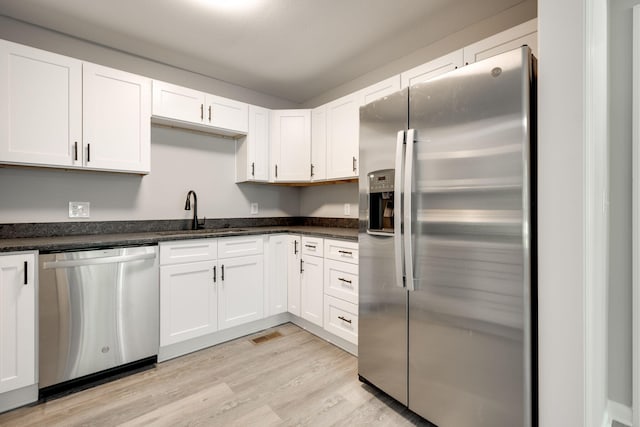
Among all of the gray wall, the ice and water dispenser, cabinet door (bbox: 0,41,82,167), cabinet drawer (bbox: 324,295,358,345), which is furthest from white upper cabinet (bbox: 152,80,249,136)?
the gray wall

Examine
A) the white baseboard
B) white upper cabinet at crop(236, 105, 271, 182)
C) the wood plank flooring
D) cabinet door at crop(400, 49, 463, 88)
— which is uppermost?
cabinet door at crop(400, 49, 463, 88)

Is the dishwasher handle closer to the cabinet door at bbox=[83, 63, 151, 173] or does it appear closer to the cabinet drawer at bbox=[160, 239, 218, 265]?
the cabinet drawer at bbox=[160, 239, 218, 265]

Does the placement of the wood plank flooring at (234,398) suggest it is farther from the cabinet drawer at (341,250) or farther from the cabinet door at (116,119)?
the cabinet door at (116,119)

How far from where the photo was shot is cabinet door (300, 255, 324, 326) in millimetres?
2635

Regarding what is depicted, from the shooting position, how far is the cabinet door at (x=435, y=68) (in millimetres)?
2053

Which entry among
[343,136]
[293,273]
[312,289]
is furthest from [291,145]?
[312,289]

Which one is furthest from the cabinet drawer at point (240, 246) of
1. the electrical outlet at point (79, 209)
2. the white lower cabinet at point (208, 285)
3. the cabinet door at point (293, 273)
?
the electrical outlet at point (79, 209)

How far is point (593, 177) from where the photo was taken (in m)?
1.25

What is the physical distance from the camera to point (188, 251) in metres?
2.40

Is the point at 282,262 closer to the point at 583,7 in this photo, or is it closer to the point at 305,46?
the point at 305,46

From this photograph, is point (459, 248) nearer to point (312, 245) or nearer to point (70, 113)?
point (312, 245)

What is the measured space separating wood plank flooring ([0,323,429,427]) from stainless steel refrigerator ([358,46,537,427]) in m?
0.23

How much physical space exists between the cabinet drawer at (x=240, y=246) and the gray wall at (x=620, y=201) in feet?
8.03

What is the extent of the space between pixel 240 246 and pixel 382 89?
181cm
